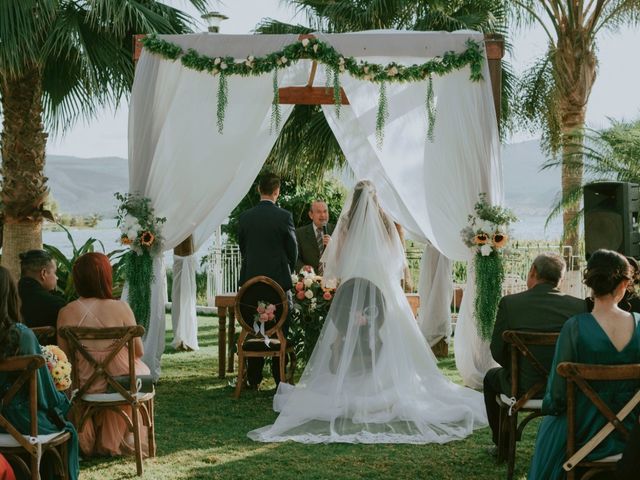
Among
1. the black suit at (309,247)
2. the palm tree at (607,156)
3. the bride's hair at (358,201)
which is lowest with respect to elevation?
the black suit at (309,247)

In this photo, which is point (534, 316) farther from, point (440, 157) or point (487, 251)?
point (440, 157)

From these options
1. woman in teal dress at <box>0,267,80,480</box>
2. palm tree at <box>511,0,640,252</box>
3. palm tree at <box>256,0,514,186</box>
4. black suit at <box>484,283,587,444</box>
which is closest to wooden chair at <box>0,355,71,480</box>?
woman in teal dress at <box>0,267,80,480</box>

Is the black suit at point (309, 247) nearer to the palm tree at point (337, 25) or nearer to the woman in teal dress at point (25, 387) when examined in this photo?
the palm tree at point (337, 25)

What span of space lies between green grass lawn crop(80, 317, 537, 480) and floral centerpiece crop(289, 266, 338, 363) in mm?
943

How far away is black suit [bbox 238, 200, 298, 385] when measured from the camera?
7.75 metres

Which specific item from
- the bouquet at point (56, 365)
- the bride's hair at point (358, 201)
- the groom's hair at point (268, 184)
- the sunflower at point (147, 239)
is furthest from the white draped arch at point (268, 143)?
the bouquet at point (56, 365)

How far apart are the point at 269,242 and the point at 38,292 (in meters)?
2.46

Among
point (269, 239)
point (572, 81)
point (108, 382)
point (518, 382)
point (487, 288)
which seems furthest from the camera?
point (572, 81)

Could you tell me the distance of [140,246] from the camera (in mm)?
7809

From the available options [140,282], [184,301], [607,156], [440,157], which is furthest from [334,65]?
[607,156]

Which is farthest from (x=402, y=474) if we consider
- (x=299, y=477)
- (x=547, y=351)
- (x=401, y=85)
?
(x=401, y=85)

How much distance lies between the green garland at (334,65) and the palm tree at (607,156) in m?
5.55

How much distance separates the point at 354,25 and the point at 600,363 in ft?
28.9

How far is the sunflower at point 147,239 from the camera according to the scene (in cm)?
775
